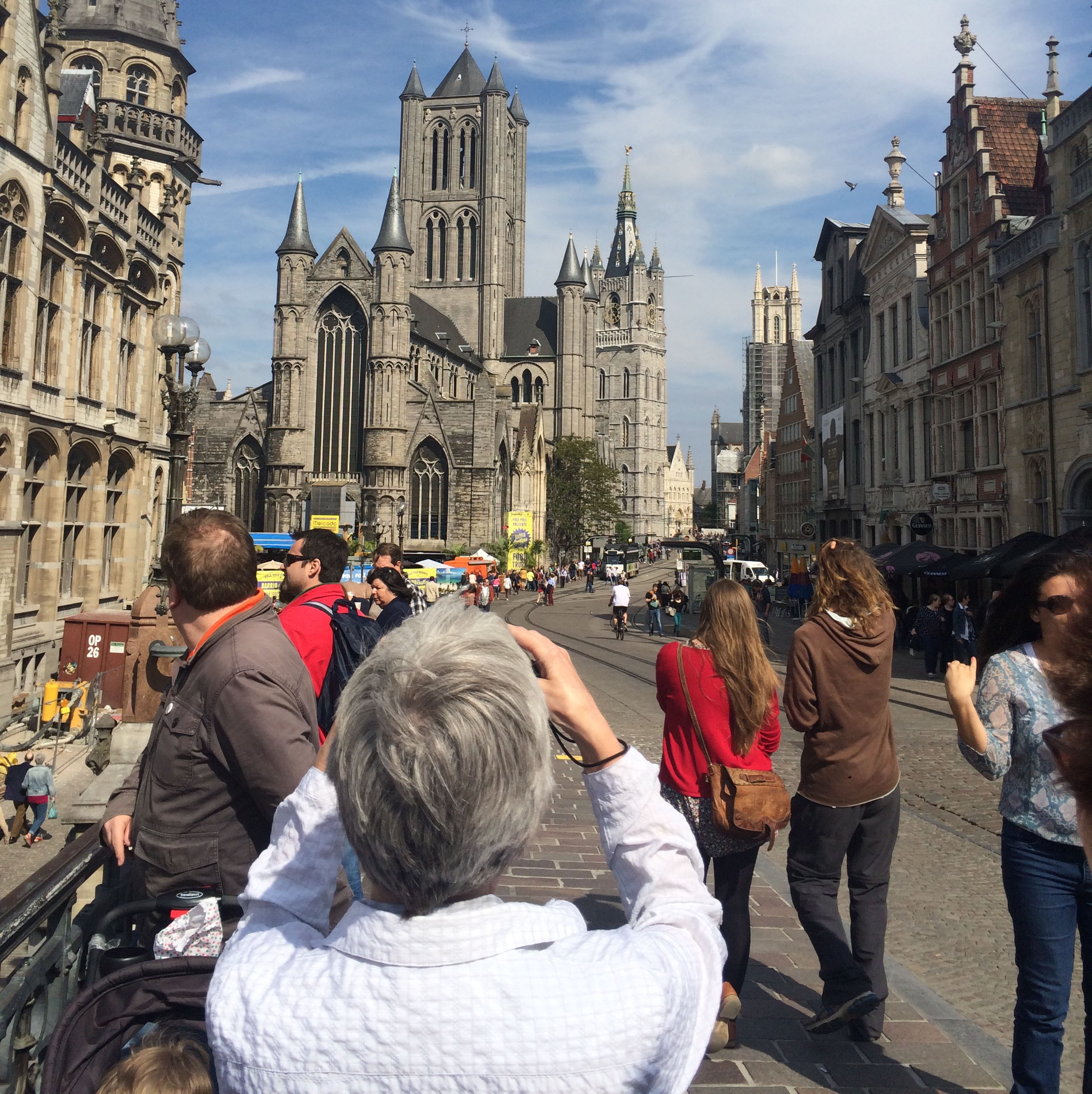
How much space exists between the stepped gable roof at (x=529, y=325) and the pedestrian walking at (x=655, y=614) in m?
48.9

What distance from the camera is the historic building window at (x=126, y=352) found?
779 inches

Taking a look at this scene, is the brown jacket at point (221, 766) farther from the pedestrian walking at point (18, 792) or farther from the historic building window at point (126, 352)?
the historic building window at point (126, 352)

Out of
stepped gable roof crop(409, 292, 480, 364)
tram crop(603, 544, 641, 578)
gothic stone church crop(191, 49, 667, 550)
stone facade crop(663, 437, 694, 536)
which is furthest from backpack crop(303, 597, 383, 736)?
stone facade crop(663, 437, 694, 536)

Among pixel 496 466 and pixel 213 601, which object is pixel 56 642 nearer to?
pixel 213 601

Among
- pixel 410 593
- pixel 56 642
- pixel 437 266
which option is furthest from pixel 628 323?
pixel 410 593

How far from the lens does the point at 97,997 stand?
1852 mm

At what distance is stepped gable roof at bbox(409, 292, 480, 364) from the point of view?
197 feet

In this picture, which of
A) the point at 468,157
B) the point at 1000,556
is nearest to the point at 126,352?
the point at 1000,556

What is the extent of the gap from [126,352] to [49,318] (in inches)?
141

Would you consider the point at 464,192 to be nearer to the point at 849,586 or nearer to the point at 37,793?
the point at 37,793

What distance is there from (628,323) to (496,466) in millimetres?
64783

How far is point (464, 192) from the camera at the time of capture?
69500 millimetres

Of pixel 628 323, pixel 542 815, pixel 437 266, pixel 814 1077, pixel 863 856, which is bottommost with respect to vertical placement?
pixel 814 1077

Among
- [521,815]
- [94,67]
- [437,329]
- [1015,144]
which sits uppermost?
[437,329]
